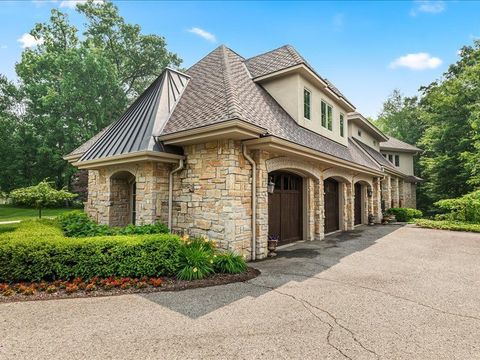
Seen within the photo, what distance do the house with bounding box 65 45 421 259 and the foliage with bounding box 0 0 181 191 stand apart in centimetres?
A: 1449

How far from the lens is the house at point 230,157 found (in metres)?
6.82

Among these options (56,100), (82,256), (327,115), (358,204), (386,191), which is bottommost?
(82,256)

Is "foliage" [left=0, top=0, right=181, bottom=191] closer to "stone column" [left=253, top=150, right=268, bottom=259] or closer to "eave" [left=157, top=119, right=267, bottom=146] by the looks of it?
"eave" [left=157, top=119, right=267, bottom=146]

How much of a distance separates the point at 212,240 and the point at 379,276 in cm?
404

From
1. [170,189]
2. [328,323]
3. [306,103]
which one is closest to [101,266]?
[170,189]

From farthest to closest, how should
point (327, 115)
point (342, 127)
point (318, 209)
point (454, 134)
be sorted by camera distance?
point (454, 134) < point (342, 127) < point (327, 115) < point (318, 209)

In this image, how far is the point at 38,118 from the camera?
2450 cm

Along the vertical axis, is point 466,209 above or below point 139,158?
below

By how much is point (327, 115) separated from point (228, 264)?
9.11 m

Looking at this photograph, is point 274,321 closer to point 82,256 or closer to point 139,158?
point 82,256

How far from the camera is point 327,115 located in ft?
39.9

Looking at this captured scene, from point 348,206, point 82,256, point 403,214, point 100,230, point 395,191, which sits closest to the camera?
point 82,256

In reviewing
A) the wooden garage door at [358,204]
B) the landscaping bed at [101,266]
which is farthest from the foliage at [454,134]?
the landscaping bed at [101,266]

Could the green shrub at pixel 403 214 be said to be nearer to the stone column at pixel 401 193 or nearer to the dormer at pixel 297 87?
the stone column at pixel 401 193
